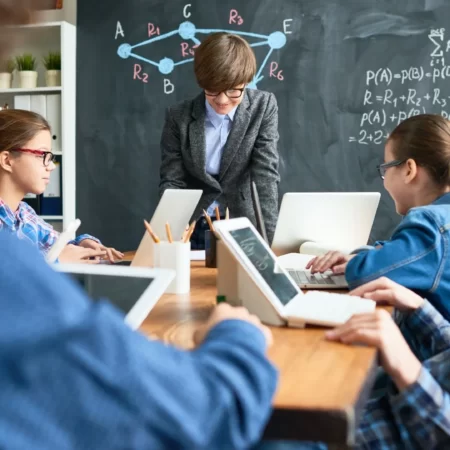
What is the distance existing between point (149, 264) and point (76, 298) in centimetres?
111

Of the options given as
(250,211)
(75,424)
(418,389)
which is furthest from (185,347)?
(250,211)

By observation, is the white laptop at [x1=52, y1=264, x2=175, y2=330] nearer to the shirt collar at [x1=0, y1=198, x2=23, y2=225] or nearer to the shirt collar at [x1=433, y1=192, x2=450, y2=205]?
the shirt collar at [x1=433, y1=192, x2=450, y2=205]

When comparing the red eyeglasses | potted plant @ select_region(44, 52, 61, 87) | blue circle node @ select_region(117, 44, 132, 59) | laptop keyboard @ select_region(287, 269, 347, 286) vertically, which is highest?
blue circle node @ select_region(117, 44, 132, 59)

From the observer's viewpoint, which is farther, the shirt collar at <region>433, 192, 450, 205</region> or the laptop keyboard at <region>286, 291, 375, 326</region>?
the shirt collar at <region>433, 192, 450, 205</region>

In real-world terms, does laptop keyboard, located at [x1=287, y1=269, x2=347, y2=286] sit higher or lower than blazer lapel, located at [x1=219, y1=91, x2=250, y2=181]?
lower

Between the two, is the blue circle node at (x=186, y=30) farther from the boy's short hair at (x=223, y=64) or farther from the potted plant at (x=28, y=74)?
the boy's short hair at (x=223, y=64)

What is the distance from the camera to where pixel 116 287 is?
1.04 meters

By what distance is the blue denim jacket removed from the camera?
1.37 m

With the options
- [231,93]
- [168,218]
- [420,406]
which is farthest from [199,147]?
[420,406]

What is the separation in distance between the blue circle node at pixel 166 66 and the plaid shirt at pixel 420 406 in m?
2.65

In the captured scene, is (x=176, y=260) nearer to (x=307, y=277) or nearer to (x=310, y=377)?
(x=307, y=277)

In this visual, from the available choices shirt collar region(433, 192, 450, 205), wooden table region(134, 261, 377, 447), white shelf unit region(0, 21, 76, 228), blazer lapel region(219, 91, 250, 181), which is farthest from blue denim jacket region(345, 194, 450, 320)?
white shelf unit region(0, 21, 76, 228)

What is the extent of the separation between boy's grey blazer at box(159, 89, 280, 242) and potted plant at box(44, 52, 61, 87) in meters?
1.52

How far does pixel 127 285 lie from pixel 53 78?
3.08m
